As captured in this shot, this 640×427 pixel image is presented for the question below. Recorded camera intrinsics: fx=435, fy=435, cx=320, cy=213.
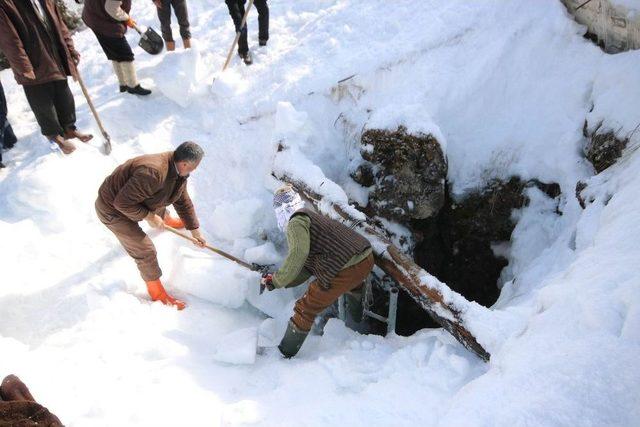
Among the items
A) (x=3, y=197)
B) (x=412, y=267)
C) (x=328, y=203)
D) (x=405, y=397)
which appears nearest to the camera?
(x=405, y=397)

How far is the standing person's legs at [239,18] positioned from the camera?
19.2 ft

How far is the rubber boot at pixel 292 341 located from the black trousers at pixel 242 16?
13.4ft

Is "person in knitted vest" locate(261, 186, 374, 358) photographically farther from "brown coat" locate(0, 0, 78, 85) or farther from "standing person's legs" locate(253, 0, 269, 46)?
"standing person's legs" locate(253, 0, 269, 46)

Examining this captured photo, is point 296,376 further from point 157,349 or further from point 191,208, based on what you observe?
point 191,208

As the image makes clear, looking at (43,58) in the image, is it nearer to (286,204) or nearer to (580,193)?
(286,204)

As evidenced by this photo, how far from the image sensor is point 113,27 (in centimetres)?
513

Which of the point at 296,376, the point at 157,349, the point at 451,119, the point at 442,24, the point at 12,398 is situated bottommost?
the point at 157,349

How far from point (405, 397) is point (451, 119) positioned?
357cm

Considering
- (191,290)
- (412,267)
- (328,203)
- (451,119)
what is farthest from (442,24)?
(191,290)

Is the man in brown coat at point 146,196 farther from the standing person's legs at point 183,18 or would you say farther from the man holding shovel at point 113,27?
the standing person's legs at point 183,18

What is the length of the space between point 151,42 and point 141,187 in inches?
141

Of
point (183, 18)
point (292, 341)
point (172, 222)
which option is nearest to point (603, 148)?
point (292, 341)

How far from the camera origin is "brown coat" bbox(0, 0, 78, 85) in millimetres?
4238

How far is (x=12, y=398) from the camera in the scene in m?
→ 2.41
